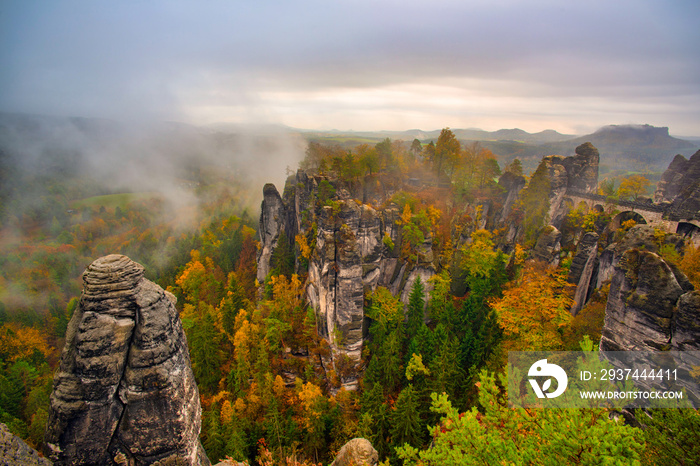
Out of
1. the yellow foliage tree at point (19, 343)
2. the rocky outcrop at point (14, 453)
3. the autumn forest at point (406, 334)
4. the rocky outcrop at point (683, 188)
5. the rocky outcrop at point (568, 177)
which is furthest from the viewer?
the yellow foliage tree at point (19, 343)

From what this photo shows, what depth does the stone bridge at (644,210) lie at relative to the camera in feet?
88.6

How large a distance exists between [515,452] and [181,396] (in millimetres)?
10657

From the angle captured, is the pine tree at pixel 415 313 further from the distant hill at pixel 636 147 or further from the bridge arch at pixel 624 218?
the distant hill at pixel 636 147

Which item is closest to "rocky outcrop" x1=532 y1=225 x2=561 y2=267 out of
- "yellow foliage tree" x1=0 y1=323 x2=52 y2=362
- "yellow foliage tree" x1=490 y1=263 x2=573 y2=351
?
"yellow foliage tree" x1=490 y1=263 x2=573 y2=351

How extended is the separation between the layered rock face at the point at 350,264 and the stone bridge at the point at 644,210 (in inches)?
857

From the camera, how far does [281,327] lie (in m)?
35.0

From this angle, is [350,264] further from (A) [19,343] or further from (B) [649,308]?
(A) [19,343]

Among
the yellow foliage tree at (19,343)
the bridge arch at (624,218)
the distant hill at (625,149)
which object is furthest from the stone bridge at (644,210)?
the distant hill at (625,149)

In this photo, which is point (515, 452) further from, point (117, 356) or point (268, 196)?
point (268, 196)

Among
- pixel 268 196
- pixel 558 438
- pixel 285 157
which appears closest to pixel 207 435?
pixel 558 438

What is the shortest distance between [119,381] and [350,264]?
23242 millimetres

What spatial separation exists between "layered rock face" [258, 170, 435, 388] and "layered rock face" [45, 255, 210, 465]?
22.3 metres

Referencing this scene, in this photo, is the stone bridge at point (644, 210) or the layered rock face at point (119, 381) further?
the stone bridge at point (644, 210)

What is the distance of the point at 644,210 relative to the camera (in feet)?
109
